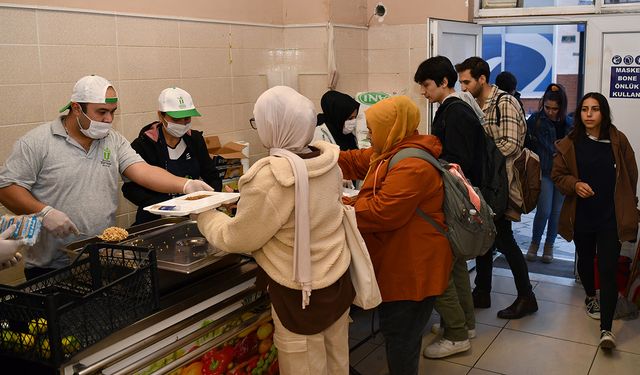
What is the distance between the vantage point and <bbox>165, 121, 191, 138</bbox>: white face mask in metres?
3.35

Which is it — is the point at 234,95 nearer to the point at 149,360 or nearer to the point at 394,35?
the point at 394,35

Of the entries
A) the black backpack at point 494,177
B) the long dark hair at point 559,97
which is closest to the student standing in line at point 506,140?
the black backpack at point 494,177

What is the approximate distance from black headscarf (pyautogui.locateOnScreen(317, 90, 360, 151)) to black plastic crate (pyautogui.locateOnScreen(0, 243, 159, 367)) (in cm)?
225

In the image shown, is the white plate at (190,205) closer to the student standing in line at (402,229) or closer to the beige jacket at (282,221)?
the beige jacket at (282,221)

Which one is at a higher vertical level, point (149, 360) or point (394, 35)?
point (394, 35)

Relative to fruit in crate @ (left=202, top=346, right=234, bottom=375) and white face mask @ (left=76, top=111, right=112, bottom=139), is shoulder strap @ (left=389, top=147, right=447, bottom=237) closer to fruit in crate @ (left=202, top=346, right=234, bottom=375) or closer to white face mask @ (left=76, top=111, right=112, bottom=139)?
fruit in crate @ (left=202, top=346, right=234, bottom=375)

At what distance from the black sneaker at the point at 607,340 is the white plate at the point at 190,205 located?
2561mm

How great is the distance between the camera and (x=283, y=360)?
89.1 inches

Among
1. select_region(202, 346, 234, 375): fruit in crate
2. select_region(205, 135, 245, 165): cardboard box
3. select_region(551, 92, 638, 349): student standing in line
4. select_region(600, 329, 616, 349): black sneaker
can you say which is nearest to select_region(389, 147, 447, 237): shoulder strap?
select_region(202, 346, 234, 375): fruit in crate

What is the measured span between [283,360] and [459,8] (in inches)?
148

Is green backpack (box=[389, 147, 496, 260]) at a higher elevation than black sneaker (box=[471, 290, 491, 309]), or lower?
higher

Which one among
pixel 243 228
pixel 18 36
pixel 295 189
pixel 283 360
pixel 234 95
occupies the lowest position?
pixel 283 360

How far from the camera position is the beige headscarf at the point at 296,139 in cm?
204

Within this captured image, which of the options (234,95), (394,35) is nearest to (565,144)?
(394,35)
